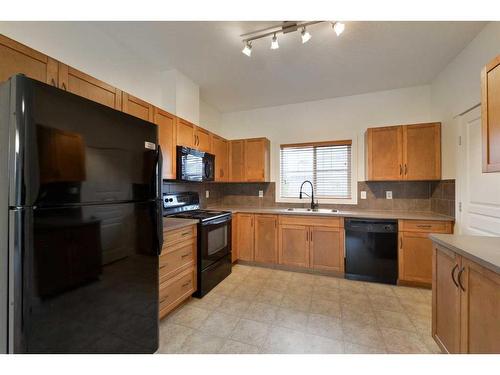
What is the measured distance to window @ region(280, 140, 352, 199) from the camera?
3.53m

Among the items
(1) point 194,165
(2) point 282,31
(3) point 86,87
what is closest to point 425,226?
(2) point 282,31

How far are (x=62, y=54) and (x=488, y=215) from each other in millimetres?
4086

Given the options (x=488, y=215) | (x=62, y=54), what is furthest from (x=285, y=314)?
(x=62, y=54)

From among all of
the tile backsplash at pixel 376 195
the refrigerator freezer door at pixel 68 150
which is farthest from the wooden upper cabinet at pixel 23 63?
the tile backsplash at pixel 376 195

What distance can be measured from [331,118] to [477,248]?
278 cm

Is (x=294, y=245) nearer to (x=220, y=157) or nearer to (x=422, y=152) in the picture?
(x=220, y=157)

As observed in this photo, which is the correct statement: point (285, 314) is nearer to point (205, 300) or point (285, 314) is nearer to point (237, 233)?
point (205, 300)

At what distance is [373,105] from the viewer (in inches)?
133

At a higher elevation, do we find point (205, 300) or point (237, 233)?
point (237, 233)

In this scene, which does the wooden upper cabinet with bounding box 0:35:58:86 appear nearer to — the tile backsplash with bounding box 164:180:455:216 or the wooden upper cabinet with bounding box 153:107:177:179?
the wooden upper cabinet with bounding box 153:107:177:179

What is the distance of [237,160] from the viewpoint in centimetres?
382

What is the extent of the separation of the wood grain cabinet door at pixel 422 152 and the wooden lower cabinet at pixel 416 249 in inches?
25.4

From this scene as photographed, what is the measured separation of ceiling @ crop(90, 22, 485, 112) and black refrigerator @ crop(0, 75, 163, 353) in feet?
4.67
